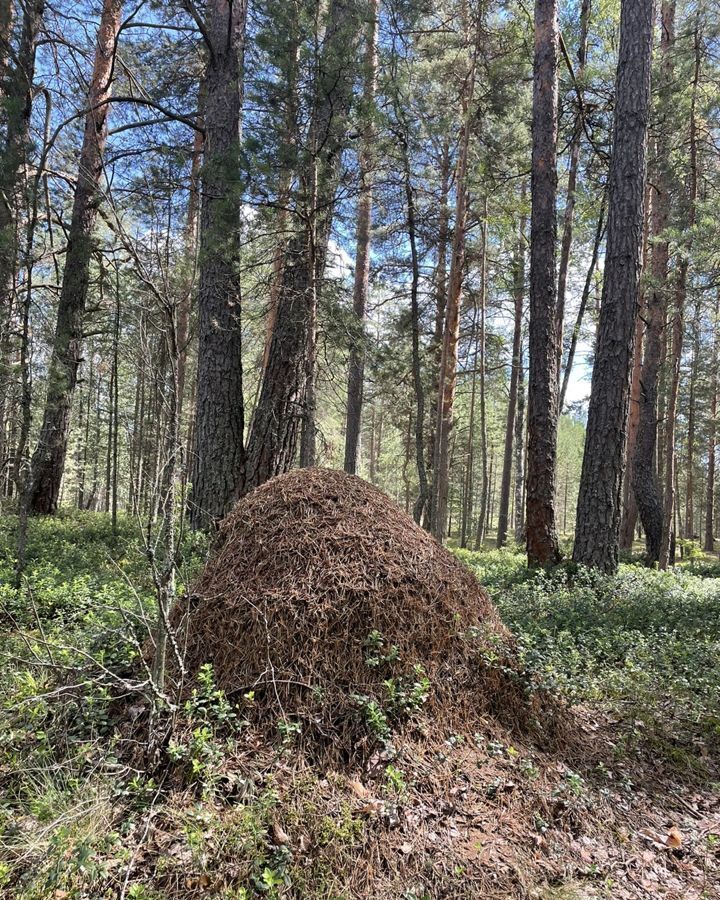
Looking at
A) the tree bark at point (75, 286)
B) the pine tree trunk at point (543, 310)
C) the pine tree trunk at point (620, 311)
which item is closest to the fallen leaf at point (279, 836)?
the tree bark at point (75, 286)

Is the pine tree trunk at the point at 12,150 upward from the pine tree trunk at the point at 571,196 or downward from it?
downward

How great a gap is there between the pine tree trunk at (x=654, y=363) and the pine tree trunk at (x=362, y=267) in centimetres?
637

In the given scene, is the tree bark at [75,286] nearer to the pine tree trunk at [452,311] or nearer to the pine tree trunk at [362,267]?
the pine tree trunk at [362,267]

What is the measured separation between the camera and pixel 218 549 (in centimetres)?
404

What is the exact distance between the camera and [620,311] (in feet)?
25.0

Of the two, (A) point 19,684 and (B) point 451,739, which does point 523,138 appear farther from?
(A) point 19,684

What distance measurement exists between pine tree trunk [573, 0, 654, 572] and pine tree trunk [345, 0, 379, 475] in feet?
12.2

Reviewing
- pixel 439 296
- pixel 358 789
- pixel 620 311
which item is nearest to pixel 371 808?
pixel 358 789

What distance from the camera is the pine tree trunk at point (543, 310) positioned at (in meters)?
8.38

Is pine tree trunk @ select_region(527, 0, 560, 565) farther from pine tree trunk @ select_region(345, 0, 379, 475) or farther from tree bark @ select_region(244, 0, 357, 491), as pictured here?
tree bark @ select_region(244, 0, 357, 491)

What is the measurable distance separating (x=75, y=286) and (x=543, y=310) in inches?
293

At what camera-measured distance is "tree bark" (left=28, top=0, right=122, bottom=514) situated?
661 cm

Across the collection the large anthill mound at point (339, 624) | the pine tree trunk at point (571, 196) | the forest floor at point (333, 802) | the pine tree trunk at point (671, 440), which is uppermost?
the pine tree trunk at point (571, 196)

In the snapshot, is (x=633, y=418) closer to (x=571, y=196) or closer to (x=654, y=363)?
(x=654, y=363)
